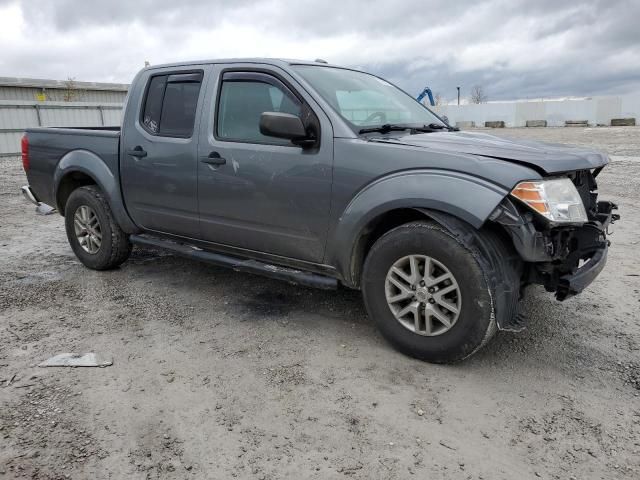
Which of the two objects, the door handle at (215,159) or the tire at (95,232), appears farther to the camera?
the tire at (95,232)

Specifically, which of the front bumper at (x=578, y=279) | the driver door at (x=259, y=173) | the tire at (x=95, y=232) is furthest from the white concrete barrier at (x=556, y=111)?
the front bumper at (x=578, y=279)

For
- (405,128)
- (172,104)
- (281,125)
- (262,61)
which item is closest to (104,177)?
(172,104)

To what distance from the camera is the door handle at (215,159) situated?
380 cm

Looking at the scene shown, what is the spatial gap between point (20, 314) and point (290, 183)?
7.93ft

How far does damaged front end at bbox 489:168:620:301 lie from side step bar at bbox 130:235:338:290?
121 centimetres

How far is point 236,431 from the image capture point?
2.52m

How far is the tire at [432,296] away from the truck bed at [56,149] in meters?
2.77

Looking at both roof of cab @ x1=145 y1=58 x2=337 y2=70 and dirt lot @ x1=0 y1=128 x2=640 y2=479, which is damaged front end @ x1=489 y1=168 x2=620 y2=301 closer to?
dirt lot @ x1=0 y1=128 x2=640 y2=479

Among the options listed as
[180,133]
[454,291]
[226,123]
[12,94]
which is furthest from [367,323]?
[12,94]

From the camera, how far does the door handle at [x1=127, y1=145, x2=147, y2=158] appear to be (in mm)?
4355

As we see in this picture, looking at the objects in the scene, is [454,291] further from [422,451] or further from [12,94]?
[12,94]

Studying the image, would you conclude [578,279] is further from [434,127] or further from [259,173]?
[259,173]

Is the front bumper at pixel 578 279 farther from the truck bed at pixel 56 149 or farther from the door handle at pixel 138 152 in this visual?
the truck bed at pixel 56 149

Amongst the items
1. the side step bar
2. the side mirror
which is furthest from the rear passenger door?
the side mirror
